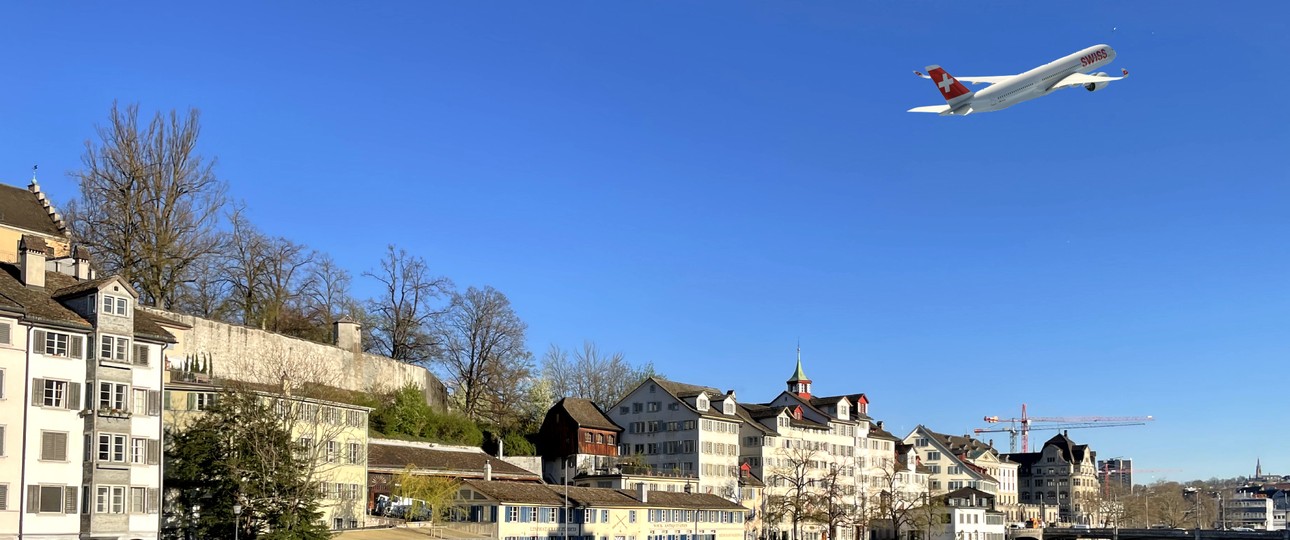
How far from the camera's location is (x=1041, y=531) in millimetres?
168125

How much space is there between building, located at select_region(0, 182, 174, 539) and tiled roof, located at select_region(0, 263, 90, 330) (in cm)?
6

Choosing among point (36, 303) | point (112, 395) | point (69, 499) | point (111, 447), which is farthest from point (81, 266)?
point (69, 499)

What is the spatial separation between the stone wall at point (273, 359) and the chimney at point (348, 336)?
1.04 ft

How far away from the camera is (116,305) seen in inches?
2379

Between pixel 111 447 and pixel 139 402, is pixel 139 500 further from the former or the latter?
pixel 139 402

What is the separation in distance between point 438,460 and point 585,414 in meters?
28.7

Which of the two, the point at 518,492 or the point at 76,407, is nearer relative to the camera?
the point at 76,407

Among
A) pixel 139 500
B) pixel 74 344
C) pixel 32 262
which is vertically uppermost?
pixel 32 262

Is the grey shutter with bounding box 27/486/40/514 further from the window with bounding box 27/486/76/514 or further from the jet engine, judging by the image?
the jet engine

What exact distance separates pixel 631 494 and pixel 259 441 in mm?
36216

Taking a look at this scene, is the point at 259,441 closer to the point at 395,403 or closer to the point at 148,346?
the point at 148,346

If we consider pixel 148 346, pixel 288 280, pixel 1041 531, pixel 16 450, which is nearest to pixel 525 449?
pixel 288 280

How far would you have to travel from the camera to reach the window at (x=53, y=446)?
5697 centimetres

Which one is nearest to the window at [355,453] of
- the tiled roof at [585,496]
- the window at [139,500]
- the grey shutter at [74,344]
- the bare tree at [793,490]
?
the tiled roof at [585,496]
